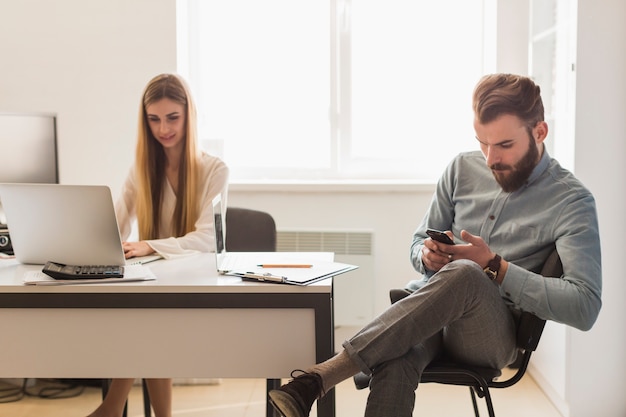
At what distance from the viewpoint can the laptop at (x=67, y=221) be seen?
2.02 meters

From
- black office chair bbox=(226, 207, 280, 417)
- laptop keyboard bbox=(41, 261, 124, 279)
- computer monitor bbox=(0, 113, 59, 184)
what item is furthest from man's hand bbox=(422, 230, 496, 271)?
computer monitor bbox=(0, 113, 59, 184)

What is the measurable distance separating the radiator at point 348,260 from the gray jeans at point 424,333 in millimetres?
1703

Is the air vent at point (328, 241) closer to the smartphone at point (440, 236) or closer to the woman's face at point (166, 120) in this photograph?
the woman's face at point (166, 120)

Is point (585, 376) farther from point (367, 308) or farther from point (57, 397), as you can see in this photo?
point (57, 397)

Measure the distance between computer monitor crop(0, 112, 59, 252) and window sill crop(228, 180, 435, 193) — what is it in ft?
4.07

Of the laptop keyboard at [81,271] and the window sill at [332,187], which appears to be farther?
the window sill at [332,187]

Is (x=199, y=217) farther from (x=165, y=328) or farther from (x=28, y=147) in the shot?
(x=165, y=328)

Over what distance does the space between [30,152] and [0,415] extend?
1.23m

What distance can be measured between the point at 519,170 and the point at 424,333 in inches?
23.9

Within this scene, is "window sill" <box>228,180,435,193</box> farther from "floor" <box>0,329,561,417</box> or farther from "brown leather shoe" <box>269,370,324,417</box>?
"brown leather shoe" <box>269,370,324,417</box>

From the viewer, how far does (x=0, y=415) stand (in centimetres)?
325

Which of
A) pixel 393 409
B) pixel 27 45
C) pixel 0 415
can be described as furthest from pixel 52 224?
pixel 27 45

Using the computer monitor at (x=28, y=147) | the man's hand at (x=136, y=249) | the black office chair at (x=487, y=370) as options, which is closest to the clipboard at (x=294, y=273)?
the black office chair at (x=487, y=370)

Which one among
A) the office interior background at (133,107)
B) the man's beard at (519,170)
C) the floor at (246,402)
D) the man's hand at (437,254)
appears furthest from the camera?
the office interior background at (133,107)
